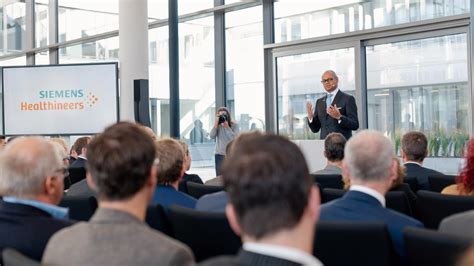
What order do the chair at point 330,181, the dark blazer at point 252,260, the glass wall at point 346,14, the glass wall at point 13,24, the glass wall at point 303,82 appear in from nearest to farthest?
the dark blazer at point 252,260 < the chair at point 330,181 < the glass wall at point 346,14 < the glass wall at point 303,82 < the glass wall at point 13,24

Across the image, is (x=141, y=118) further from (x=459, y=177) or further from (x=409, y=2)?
(x=459, y=177)

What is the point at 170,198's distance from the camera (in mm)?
3016

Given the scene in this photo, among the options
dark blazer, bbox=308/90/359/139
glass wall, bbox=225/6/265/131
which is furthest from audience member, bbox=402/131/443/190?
glass wall, bbox=225/6/265/131

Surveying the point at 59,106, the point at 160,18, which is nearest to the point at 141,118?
the point at 59,106

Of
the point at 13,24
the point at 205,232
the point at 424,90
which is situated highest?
the point at 13,24

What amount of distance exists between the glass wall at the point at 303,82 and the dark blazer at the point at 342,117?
1.26 metres

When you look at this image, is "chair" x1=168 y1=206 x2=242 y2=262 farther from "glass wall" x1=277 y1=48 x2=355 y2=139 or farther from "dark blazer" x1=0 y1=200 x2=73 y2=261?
"glass wall" x1=277 y1=48 x2=355 y2=139

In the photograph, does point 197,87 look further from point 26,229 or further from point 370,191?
point 26,229

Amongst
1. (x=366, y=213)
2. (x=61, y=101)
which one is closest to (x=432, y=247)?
(x=366, y=213)

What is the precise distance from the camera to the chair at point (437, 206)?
2607mm

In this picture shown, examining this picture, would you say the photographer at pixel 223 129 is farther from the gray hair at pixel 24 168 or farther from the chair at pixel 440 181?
the gray hair at pixel 24 168

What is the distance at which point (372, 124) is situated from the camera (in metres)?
6.98

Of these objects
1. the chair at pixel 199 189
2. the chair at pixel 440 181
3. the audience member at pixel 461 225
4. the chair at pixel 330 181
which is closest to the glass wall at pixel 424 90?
the chair at pixel 440 181

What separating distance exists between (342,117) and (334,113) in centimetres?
9
